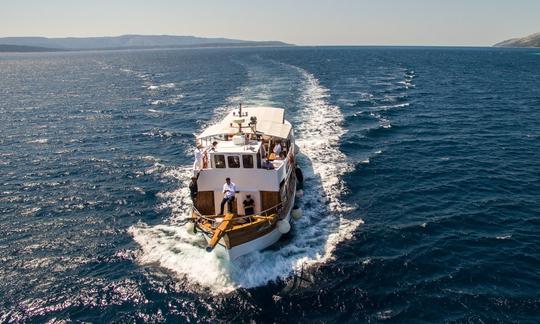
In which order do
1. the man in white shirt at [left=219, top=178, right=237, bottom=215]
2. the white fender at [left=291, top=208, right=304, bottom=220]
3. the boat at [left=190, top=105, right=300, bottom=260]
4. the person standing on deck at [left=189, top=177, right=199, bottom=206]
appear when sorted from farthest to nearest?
1. the white fender at [left=291, top=208, right=304, bottom=220]
2. the person standing on deck at [left=189, top=177, right=199, bottom=206]
3. the man in white shirt at [left=219, top=178, right=237, bottom=215]
4. the boat at [left=190, top=105, right=300, bottom=260]

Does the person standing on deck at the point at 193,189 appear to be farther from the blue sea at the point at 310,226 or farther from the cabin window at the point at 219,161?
the blue sea at the point at 310,226

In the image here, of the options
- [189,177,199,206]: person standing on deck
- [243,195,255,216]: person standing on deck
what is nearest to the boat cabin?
[189,177,199,206]: person standing on deck

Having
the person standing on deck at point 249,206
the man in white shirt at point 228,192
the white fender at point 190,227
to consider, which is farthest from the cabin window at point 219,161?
the white fender at point 190,227

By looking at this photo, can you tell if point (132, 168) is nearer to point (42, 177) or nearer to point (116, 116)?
point (42, 177)

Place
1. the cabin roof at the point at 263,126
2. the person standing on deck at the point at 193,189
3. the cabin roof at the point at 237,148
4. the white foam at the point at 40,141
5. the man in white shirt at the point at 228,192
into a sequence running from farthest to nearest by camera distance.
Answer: the white foam at the point at 40,141 < the cabin roof at the point at 263,126 < the person standing on deck at the point at 193,189 < the cabin roof at the point at 237,148 < the man in white shirt at the point at 228,192

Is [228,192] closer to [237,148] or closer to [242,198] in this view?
[242,198]

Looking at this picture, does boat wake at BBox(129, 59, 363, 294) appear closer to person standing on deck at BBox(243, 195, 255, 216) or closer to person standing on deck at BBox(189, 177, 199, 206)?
person standing on deck at BBox(189, 177, 199, 206)
